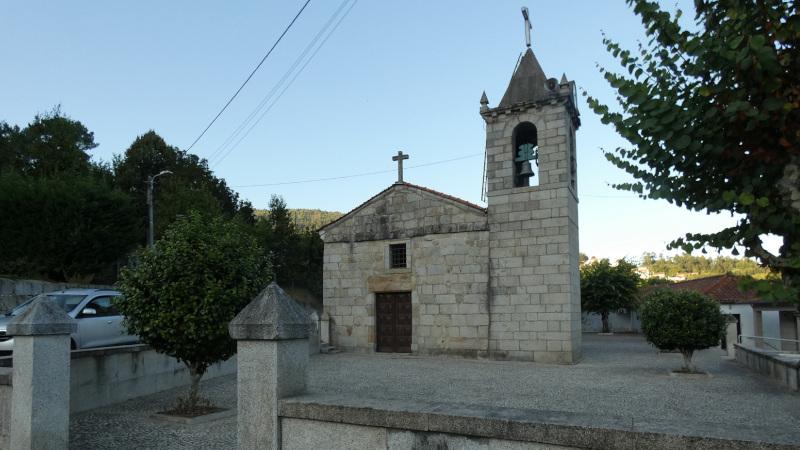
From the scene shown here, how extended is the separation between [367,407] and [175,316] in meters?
4.63

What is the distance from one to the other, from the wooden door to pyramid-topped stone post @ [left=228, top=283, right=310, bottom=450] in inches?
553

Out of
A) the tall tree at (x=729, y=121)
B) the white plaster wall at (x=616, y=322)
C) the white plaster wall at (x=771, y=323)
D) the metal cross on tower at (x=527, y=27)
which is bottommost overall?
the white plaster wall at (x=616, y=322)

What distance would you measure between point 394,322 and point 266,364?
47.4 ft

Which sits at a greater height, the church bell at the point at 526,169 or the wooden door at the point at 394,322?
the church bell at the point at 526,169

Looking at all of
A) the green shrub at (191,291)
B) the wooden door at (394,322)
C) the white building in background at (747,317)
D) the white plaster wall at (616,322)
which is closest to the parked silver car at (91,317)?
the green shrub at (191,291)

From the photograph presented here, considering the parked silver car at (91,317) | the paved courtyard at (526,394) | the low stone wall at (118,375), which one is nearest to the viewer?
the paved courtyard at (526,394)

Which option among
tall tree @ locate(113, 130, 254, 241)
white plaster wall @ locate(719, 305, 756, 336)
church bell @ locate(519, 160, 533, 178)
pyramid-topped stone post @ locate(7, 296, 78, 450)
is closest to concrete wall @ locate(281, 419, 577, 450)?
pyramid-topped stone post @ locate(7, 296, 78, 450)

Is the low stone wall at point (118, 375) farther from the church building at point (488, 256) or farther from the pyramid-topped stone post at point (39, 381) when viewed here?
the church building at point (488, 256)

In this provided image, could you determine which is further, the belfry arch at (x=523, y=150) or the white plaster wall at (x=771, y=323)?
the white plaster wall at (x=771, y=323)

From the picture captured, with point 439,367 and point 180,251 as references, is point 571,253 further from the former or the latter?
point 180,251

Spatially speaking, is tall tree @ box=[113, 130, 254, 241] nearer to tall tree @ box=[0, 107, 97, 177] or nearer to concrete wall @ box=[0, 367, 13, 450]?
tall tree @ box=[0, 107, 97, 177]

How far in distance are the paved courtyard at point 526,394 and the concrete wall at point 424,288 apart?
1289 millimetres

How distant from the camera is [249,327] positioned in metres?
4.64

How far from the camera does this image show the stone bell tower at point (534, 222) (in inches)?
632
